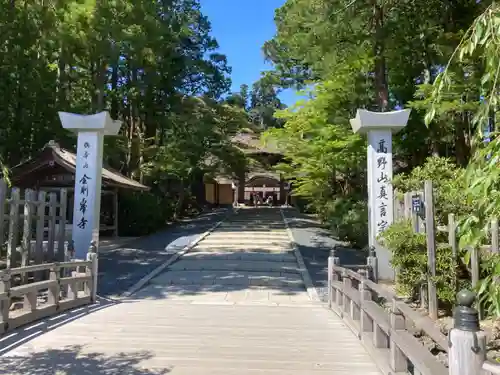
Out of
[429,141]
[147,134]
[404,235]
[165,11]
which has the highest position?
[165,11]

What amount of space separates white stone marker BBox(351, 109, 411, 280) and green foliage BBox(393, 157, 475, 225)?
0.37 m

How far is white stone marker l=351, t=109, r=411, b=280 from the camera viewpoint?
10023 mm

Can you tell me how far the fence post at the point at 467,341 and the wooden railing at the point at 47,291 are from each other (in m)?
5.22

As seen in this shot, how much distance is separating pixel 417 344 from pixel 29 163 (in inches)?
626

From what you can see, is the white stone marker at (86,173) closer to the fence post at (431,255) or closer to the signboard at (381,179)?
the signboard at (381,179)

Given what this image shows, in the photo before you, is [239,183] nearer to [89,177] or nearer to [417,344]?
[89,177]

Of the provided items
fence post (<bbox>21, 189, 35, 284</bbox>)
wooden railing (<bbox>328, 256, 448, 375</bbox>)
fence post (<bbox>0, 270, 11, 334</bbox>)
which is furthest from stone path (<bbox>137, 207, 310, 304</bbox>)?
fence post (<bbox>0, 270, 11, 334</bbox>)

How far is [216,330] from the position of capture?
6402 millimetres

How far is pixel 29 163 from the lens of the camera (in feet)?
54.6

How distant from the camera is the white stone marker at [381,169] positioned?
32.9 ft

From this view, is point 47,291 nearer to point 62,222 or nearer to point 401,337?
point 62,222

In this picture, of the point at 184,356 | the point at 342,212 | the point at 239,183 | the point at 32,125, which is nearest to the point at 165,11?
the point at 32,125

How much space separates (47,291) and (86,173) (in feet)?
11.2

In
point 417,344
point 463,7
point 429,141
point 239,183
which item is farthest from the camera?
point 239,183
